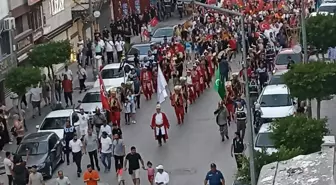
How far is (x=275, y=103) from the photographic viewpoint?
1308 inches

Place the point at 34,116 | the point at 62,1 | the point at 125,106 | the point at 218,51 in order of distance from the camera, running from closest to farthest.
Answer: the point at 125,106 < the point at 34,116 < the point at 218,51 < the point at 62,1

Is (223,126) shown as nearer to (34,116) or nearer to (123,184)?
(123,184)

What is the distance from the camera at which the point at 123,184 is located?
91.9 ft

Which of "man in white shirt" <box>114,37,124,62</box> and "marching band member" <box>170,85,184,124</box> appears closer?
"marching band member" <box>170,85,184,124</box>

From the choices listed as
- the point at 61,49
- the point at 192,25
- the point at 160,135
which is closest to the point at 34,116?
the point at 61,49

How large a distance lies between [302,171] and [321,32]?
20609 mm

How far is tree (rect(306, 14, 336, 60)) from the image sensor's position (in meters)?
39.0

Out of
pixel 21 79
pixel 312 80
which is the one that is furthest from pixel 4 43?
pixel 312 80

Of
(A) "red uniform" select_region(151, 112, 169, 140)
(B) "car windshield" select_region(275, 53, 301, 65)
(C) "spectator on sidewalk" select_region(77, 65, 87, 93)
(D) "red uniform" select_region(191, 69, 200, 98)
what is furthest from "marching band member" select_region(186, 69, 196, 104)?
(A) "red uniform" select_region(151, 112, 169, 140)

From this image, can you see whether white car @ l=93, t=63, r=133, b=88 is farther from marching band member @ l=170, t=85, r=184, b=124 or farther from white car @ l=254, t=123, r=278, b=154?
white car @ l=254, t=123, r=278, b=154

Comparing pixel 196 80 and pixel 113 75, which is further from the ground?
pixel 196 80

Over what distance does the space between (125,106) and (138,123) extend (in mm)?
868

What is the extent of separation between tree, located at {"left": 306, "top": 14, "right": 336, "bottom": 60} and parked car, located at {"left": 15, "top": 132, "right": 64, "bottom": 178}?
11.9m

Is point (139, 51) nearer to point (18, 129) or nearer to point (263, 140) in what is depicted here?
point (18, 129)
